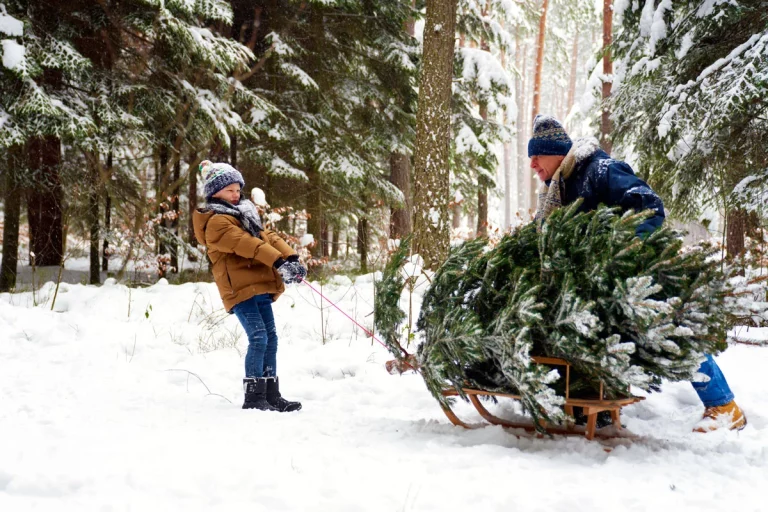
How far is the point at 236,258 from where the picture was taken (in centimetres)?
404

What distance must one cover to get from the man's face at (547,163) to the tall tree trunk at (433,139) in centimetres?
379

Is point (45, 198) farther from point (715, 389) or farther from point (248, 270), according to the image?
point (715, 389)

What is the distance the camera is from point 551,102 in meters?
48.4

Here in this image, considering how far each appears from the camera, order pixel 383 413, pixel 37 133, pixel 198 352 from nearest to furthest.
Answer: pixel 383 413, pixel 198 352, pixel 37 133

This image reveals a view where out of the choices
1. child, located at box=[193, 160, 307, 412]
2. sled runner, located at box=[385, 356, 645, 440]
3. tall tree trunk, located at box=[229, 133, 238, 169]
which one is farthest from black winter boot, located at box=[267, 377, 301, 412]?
tall tree trunk, located at box=[229, 133, 238, 169]

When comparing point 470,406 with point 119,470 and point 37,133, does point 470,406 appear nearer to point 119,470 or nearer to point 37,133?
point 119,470

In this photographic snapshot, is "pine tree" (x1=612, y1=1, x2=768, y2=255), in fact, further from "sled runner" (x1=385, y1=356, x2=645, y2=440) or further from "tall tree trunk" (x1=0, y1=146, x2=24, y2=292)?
"tall tree trunk" (x1=0, y1=146, x2=24, y2=292)

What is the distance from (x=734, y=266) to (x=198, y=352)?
4547 mm

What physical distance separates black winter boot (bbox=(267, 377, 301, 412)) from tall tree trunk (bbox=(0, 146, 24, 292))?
6.03 meters

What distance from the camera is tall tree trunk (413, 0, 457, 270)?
24.1ft

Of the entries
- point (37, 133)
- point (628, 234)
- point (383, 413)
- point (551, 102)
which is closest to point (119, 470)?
point (383, 413)

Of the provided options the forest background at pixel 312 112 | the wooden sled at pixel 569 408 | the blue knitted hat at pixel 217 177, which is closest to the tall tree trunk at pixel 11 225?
the forest background at pixel 312 112

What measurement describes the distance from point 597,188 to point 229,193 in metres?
2.65

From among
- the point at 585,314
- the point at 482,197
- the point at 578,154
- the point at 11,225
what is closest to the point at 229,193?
the point at 578,154
